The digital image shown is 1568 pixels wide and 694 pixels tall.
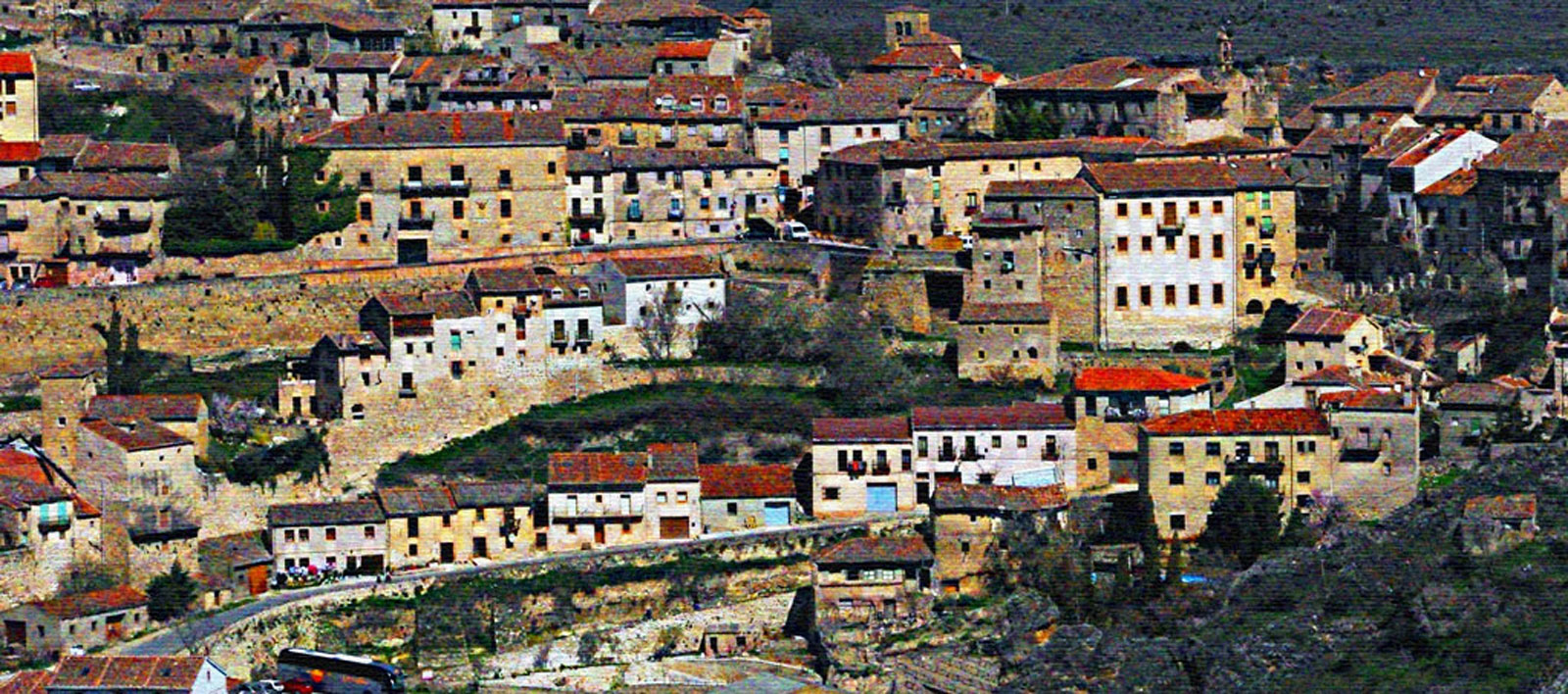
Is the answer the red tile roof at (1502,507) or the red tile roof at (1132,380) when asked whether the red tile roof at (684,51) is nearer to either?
the red tile roof at (1132,380)

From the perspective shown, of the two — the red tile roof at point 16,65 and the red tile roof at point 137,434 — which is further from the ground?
the red tile roof at point 16,65

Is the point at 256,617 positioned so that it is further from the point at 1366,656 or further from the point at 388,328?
the point at 1366,656

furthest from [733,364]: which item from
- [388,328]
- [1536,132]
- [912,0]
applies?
[912,0]

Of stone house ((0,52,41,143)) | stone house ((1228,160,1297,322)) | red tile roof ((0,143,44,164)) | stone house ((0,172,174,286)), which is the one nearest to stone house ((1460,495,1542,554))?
stone house ((1228,160,1297,322))

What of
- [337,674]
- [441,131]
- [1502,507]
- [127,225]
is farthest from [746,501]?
[127,225]

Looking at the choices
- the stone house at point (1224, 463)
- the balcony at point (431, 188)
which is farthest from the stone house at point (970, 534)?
the balcony at point (431, 188)

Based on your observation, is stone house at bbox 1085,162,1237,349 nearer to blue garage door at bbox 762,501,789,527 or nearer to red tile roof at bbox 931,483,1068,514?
red tile roof at bbox 931,483,1068,514

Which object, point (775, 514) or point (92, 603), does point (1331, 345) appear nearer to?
point (775, 514)
